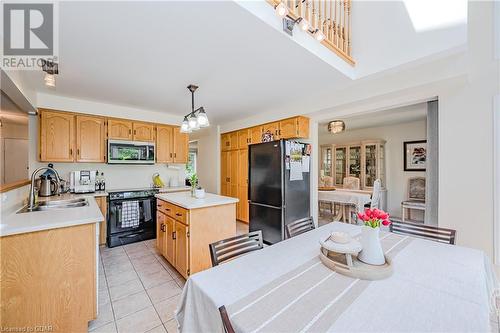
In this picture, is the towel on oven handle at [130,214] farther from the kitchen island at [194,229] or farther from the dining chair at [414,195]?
the dining chair at [414,195]

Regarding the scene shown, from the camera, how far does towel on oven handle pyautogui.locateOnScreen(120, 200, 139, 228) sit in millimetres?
3257

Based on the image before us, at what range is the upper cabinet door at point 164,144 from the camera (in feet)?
13.4

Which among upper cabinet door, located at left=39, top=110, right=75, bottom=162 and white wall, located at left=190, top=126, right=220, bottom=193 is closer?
upper cabinet door, located at left=39, top=110, right=75, bottom=162

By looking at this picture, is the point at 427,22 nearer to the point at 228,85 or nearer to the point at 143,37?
the point at 228,85

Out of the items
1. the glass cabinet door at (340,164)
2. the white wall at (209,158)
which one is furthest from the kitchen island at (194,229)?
the glass cabinet door at (340,164)

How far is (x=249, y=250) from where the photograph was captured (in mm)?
1464

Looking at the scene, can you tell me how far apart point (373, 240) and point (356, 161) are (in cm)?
502

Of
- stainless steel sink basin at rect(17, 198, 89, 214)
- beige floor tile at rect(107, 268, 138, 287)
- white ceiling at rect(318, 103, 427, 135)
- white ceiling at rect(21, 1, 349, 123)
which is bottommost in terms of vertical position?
beige floor tile at rect(107, 268, 138, 287)

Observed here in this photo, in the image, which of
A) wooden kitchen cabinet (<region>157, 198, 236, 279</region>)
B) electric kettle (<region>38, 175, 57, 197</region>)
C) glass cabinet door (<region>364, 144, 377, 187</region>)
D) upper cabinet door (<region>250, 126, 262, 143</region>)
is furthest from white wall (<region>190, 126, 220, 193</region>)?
glass cabinet door (<region>364, 144, 377, 187</region>)

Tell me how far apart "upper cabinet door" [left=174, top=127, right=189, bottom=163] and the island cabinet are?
280 cm

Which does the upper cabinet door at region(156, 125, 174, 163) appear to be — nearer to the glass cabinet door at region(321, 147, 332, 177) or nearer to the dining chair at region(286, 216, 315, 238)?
the dining chair at region(286, 216, 315, 238)

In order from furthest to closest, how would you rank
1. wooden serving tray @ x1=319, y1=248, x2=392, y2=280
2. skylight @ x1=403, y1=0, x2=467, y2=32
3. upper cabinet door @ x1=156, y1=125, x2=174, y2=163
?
upper cabinet door @ x1=156, y1=125, x2=174, y2=163 → skylight @ x1=403, y1=0, x2=467, y2=32 → wooden serving tray @ x1=319, y1=248, x2=392, y2=280

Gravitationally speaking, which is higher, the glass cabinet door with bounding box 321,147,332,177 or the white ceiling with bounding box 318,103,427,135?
the white ceiling with bounding box 318,103,427,135

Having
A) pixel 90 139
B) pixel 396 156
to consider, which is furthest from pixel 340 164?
pixel 90 139
